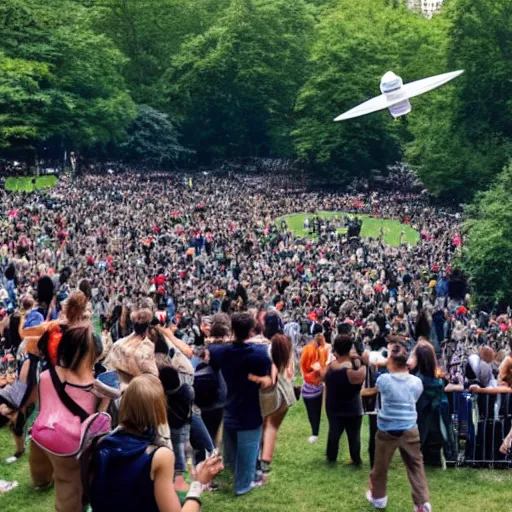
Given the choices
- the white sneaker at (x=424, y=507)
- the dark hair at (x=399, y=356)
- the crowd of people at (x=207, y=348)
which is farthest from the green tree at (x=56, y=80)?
the white sneaker at (x=424, y=507)

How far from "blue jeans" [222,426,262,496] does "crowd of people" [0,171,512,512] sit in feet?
0.04

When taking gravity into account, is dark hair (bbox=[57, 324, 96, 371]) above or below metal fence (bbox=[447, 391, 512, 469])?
above

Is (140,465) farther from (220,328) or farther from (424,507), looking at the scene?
(424,507)

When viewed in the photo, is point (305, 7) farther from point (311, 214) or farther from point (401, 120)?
point (311, 214)

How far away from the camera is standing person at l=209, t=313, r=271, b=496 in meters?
6.52

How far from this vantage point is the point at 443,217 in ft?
127

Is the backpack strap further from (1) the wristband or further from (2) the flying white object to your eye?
(2) the flying white object

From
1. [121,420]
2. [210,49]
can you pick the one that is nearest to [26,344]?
[121,420]

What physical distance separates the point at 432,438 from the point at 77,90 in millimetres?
45228

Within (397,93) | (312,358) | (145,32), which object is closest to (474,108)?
(145,32)

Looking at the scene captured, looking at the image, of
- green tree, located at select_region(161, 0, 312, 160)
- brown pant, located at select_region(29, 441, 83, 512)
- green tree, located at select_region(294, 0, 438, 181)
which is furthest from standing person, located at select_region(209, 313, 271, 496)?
green tree, located at select_region(161, 0, 312, 160)

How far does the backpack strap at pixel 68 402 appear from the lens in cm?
522

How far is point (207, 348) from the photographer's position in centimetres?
688

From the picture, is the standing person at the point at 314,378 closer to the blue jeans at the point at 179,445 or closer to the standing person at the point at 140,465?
the blue jeans at the point at 179,445
